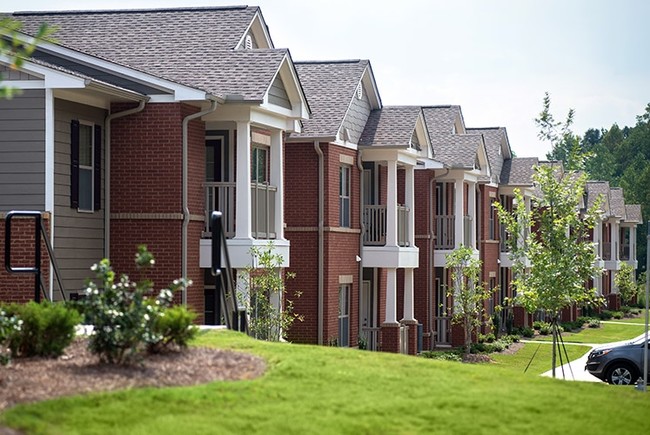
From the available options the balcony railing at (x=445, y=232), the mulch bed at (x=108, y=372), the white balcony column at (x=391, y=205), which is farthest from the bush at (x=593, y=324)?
the mulch bed at (x=108, y=372)

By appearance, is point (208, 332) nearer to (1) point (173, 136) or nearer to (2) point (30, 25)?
(1) point (173, 136)

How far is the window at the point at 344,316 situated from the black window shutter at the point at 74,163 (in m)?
11.5

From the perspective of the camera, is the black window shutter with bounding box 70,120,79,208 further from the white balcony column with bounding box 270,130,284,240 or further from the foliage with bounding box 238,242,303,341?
the white balcony column with bounding box 270,130,284,240

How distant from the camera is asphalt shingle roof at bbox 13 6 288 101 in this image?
2559 centimetres

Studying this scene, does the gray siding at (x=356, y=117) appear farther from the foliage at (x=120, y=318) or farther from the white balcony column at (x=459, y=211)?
the foliage at (x=120, y=318)

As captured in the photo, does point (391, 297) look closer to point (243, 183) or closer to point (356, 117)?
point (356, 117)

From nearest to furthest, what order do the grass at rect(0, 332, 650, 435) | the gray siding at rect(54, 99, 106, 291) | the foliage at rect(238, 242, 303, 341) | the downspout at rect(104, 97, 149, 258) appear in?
the grass at rect(0, 332, 650, 435) → the gray siding at rect(54, 99, 106, 291) → the downspout at rect(104, 97, 149, 258) → the foliage at rect(238, 242, 303, 341)

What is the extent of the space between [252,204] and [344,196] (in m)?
6.84

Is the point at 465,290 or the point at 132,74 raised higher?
the point at 132,74

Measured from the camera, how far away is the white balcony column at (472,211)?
1759 inches

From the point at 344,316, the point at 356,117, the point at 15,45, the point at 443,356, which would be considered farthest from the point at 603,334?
the point at 15,45

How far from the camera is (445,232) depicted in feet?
142

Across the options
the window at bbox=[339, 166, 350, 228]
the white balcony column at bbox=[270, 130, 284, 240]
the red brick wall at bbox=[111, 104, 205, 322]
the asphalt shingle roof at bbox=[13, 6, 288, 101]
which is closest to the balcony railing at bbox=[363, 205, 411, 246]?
the window at bbox=[339, 166, 350, 228]

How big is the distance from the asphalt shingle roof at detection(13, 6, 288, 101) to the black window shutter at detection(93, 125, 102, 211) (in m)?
1.59
